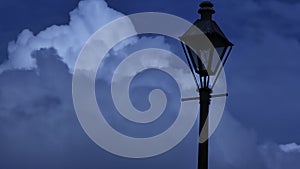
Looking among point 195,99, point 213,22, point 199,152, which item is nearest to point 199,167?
point 199,152

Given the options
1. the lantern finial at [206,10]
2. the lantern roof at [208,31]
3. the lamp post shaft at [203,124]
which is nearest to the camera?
the lamp post shaft at [203,124]

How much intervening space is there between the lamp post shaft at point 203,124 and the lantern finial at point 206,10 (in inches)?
53.7

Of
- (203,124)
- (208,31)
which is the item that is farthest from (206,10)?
(203,124)

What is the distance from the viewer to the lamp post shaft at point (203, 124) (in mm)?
16922

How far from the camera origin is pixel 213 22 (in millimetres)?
17484

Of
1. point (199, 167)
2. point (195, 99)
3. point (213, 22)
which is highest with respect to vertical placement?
point (213, 22)

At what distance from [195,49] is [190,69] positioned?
14.8 inches

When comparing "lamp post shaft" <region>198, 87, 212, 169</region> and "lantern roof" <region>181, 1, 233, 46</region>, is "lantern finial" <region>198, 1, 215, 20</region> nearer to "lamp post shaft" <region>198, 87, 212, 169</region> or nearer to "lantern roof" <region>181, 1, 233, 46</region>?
"lantern roof" <region>181, 1, 233, 46</region>

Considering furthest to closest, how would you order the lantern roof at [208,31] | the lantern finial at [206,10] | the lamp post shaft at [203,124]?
the lantern finial at [206,10] < the lantern roof at [208,31] < the lamp post shaft at [203,124]

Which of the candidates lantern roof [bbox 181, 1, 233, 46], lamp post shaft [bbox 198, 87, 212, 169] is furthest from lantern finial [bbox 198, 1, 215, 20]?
lamp post shaft [bbox 198, 87, 212, 169]

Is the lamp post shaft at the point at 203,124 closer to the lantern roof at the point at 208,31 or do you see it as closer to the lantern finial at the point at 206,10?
the lantern roof at the point at 208,31

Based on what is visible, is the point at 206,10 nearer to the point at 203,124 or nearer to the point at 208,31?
the point at 208,31

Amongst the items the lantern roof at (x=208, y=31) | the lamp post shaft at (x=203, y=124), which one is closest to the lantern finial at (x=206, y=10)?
the lantern roof at (x=208, y=31)

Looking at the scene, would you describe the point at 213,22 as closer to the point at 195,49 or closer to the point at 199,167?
the point at 195,49
